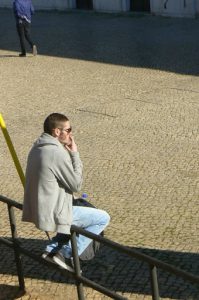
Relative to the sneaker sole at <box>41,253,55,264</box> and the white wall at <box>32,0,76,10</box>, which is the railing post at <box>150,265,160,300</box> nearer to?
the sneaker sole at <box>41,253,55,264</box>

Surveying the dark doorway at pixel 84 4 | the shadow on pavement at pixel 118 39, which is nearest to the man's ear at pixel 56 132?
Answer: the shadow on pavement at pixel 118 39

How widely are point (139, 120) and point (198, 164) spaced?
245 cm

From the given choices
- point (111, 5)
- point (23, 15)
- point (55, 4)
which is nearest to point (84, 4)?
point (55, 4)

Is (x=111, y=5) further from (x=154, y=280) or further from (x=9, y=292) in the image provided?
(x=154, y=280)

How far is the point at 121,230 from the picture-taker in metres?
7.63

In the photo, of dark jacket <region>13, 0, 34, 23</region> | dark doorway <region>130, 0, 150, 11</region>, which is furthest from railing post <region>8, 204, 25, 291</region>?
dark doorway <region>130, 0, 150, 11</region>

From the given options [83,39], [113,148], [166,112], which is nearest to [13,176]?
[113,148]

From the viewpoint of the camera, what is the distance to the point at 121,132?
11.3 meters

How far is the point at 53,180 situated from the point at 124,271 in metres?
1.35

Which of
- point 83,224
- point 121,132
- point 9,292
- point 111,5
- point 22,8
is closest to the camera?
point 83,224

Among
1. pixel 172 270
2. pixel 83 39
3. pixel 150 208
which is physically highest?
pixel 172 270

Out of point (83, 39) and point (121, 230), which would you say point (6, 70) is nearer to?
point (83, 39)

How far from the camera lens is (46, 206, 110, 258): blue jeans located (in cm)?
600

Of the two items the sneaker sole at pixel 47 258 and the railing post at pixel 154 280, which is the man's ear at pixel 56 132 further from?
the railing post at pixel 154 280
